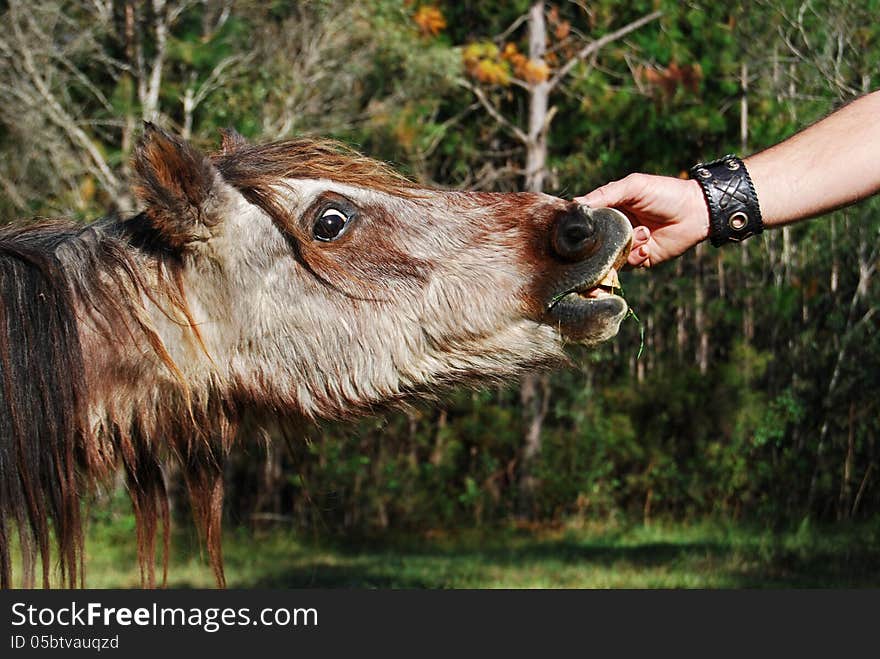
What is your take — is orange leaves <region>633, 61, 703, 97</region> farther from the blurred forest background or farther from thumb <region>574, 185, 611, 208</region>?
thumb <region>574, 185, 611, 208</region>

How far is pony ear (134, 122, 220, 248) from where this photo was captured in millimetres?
3246

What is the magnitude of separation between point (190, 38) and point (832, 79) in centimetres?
821

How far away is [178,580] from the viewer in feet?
29.9

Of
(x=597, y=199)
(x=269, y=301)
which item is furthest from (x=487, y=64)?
(x=269, y=301)

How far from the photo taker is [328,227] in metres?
3.44

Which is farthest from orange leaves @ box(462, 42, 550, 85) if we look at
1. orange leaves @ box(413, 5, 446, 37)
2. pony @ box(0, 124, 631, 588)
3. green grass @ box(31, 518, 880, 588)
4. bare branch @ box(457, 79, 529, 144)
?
pony @ box(0, 124, 631, 588)

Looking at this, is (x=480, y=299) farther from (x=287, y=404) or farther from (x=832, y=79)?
(x=832, y=79)

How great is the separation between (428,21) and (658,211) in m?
11.1

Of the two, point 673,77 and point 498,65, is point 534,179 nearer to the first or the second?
point 498,65

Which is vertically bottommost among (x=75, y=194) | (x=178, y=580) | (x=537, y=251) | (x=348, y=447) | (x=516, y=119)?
(x=178, y=580)

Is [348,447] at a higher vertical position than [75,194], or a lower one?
lower

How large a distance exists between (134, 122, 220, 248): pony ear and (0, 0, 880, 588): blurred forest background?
29.5 feet

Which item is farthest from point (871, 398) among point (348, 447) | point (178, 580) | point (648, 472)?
point (178, 580)

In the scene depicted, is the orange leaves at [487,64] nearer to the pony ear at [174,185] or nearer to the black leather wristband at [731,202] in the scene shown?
the black leather wristband at [731,202]
